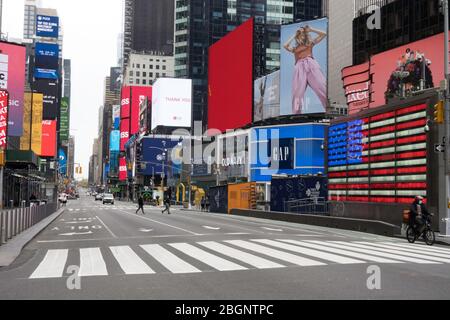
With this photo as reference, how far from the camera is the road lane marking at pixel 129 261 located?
38.3 ft

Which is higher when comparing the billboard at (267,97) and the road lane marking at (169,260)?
the billboard at (267,97)

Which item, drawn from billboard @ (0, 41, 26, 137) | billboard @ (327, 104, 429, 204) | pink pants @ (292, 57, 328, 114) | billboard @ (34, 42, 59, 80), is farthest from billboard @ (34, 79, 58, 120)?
billboard @ (327, 104, 429, 204)

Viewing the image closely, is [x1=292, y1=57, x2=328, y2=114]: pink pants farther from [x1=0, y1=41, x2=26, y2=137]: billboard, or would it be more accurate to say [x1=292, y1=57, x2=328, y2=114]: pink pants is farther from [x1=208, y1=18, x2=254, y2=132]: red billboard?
[x1=0, y1=41, x2=26, y2=137]: billboard

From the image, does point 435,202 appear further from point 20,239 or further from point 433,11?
point 433,11

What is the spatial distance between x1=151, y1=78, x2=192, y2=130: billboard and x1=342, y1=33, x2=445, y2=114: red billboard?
10023 centimetres

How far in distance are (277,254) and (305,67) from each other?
64.2 metres

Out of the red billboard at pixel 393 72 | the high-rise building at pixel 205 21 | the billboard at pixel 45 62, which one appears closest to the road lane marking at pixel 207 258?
the red billboard at pixel 393 72

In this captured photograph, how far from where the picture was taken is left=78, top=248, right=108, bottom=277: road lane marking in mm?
11340

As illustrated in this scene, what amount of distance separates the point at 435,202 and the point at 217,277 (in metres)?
15.6

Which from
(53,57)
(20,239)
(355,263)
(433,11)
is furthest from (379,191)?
(53,57)

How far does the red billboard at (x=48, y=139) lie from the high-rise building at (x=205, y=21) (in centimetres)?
6525

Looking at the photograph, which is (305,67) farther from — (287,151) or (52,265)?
(52,265)

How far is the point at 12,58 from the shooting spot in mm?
62750

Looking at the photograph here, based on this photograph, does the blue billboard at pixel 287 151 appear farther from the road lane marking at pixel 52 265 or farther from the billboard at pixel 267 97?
the road lane marking at pixel 52 265
